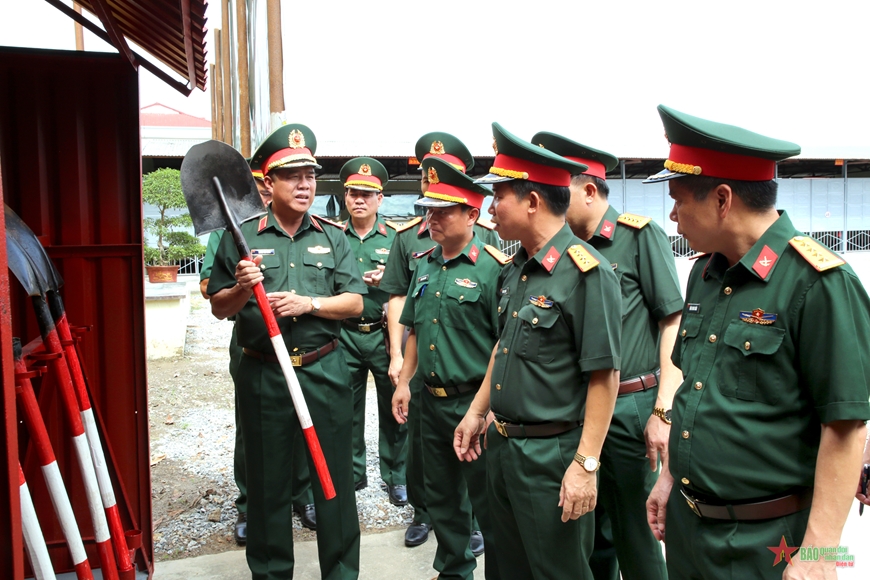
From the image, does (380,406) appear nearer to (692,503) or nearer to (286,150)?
(286,150)

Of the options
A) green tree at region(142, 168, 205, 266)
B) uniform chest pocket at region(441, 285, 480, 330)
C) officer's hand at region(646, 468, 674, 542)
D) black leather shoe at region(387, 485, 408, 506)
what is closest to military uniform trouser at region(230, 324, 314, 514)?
black leather shoe at region(387, 485, 408, 506)

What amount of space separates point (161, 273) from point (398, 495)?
30.0 ft

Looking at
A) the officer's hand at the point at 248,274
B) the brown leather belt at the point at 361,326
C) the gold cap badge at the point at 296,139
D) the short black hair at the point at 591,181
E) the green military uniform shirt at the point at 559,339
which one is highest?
the gold cap badge at the point at 296,139

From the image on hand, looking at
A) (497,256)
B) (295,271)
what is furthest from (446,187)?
(295,271)

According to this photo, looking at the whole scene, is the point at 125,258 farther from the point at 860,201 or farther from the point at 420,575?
the point at 860,201

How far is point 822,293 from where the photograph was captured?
60.3 inches

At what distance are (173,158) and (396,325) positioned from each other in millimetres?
13769

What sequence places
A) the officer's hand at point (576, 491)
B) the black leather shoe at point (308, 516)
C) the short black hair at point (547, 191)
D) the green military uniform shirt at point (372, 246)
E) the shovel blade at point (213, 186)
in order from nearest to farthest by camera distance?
1. the officer's hand at point (576, 491)
2. the short black hair at point (547, 191)
3. the shovel blade at point (213, 186)
4. the black leather shoe at point (308, 516)
5. the green military uniform shirt at point (372, 246)

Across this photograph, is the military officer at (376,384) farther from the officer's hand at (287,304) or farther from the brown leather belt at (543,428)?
the brown leather belt at (543,428)

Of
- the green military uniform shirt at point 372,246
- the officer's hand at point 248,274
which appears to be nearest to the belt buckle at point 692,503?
the officer's hand at point 248,274

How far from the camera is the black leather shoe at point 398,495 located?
4.44 meters

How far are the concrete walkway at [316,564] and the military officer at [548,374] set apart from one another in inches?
48.7

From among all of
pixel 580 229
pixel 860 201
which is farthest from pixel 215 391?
pixel 860 201

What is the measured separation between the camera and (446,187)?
10.7ft
